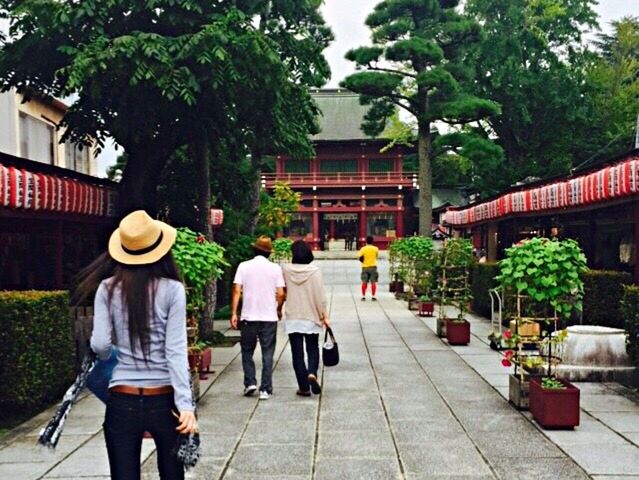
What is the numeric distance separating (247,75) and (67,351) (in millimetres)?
4285

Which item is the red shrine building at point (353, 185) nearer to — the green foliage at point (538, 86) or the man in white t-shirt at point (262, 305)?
the green foliage at point (538, 86)

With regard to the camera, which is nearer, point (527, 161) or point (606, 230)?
point (606, 230)

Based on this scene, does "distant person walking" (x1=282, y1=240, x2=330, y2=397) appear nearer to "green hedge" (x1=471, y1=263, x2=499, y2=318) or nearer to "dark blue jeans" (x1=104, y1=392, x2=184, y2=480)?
"dark blue jeans" (x1=104, y1=392, x2=184, y2=480)

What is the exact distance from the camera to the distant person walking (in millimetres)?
7816

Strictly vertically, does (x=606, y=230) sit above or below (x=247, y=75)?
below

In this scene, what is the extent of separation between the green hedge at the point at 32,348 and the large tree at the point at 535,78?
26347 mm

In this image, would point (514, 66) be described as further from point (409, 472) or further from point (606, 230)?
point (409, 472)

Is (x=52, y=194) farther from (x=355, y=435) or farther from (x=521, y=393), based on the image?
(x=521, y=393)

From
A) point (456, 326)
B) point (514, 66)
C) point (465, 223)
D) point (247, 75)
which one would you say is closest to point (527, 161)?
point (514, 66)

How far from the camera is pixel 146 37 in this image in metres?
8.95

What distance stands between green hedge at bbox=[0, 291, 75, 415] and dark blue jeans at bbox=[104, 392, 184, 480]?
408 centimetres

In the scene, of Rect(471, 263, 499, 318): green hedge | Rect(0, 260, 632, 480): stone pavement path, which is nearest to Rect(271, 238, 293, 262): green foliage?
Rect(471, 263, 499, 318): green hedge

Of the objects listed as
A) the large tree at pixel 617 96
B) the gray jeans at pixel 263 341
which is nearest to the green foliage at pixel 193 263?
the gray jeans at pixel 263 341

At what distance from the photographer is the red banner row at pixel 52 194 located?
8.32m
